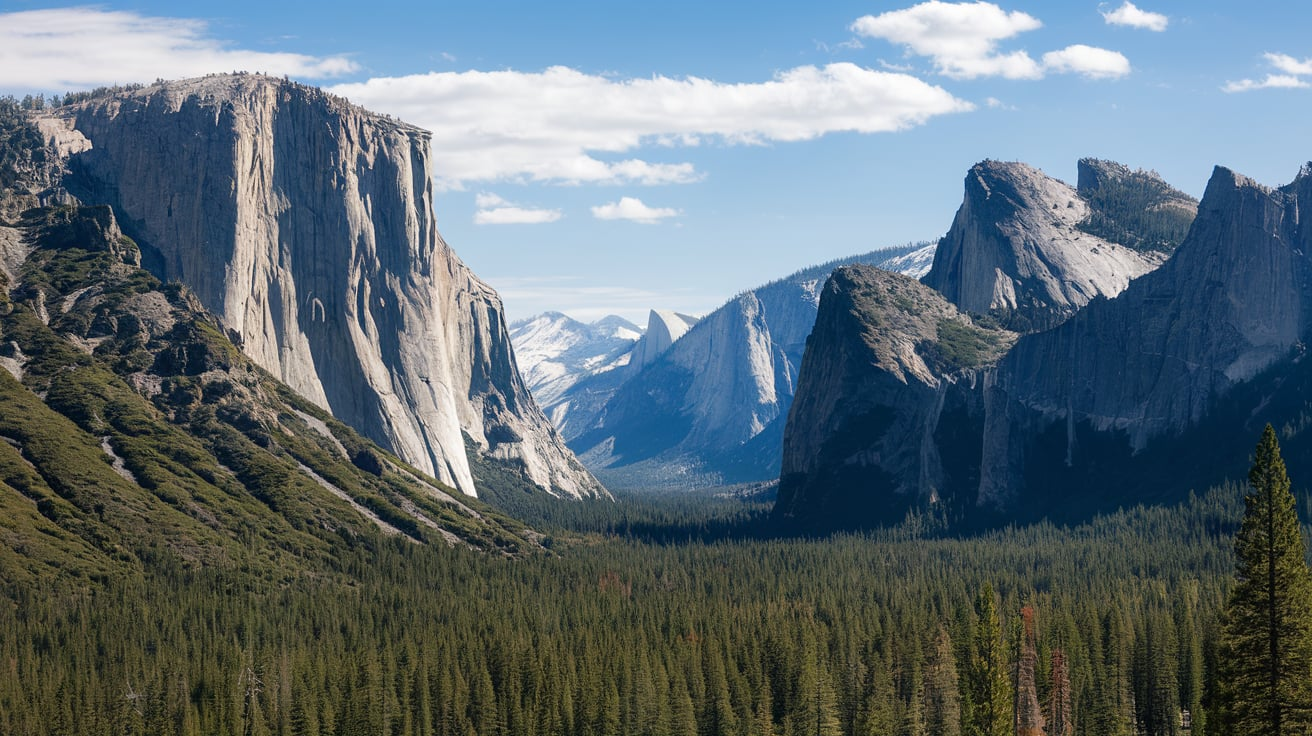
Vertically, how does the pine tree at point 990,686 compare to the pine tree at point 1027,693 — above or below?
above

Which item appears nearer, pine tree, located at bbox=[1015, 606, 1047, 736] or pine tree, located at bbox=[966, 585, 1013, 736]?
pine tree, located at bbox=[966, 585, 1013, 736]

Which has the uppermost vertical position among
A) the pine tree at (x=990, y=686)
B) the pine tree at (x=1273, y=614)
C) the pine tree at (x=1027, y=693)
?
the pine tree at (x=1273, y=614)

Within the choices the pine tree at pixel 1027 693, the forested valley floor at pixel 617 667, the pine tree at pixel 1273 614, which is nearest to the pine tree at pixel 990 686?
the forested valley floor at pixel 617 667

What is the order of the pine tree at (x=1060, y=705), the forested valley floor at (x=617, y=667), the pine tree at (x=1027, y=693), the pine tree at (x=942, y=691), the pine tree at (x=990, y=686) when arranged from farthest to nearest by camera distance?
1. the pine tree at (x=1027, y=693)
2. the pine tree at (x=942, y=691)
3. the forested valley floor at (x=617, y=667)
4. the pine tree at (x=1060, y=705)
5. the pine tree at (x=990, y=686)

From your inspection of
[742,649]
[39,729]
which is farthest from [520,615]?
[39,729]

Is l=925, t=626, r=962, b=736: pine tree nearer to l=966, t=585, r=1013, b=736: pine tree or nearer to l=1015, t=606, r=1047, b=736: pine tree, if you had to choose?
l=1015, t=606, r=1047, b=736: pine tree

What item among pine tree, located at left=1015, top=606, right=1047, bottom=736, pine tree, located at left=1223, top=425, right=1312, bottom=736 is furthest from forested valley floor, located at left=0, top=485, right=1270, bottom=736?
pine tree, located at left=1223, top=425, right=1312, bottom=736

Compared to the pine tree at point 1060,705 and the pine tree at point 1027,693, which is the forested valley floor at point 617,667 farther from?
the pine tree at point 1027,693

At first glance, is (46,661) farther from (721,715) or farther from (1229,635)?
(1229,635)

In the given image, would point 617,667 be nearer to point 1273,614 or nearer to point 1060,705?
point 1060,705
